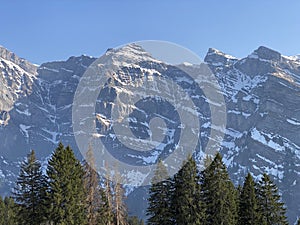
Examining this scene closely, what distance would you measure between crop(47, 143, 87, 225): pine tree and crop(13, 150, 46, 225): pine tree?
59.5 inches

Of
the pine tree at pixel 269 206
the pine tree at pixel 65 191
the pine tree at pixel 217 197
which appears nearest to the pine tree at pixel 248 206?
the pine tree at pixel 269 206

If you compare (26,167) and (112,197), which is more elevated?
(26,167)

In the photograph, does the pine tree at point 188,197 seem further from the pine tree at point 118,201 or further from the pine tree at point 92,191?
the pine tree at point 92,191

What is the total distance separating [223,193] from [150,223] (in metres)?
10.1

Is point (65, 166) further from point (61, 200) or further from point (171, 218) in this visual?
point (171, 218)

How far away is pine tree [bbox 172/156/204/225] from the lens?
187ft

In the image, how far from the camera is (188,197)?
57625 millimetres

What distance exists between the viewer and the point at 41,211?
55531 millimetres

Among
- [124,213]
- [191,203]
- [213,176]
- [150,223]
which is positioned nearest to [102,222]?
[124,213]

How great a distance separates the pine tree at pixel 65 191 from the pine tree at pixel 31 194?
151 cm

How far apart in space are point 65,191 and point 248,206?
22.0 meters

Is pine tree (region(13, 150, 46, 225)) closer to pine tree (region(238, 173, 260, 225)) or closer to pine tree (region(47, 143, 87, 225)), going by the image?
Result: pine tree (region(47, 143, 87, 225))

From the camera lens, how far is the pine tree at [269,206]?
58.9 m

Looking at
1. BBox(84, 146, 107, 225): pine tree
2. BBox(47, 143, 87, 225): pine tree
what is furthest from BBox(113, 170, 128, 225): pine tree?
BBox(47, 143, 87, 225): pine tree
